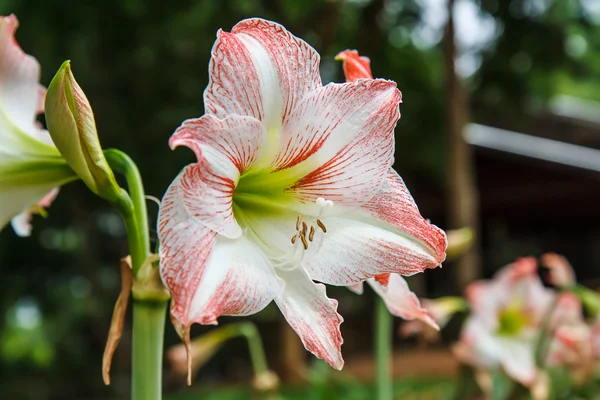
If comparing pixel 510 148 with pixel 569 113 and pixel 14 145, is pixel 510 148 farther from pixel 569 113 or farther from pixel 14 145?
pixel 14 145

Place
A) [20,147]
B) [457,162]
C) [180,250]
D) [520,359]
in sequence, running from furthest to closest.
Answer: [457,162], [520,359], [20,147], [180,250]

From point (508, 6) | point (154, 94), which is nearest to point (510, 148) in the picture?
point (508, 6)

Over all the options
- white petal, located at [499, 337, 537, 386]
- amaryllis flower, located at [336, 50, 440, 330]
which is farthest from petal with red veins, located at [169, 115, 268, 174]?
white petal, located at [499, 337, 537, 386]

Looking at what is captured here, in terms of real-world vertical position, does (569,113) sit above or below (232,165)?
below

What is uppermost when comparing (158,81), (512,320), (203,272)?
(203,272)

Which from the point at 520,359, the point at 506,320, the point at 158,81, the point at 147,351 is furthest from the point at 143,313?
the point at 158,81

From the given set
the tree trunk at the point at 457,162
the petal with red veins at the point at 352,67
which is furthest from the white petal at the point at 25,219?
the tree trunk at the point at 457,162

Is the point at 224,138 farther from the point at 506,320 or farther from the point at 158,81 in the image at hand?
the point at 158,81

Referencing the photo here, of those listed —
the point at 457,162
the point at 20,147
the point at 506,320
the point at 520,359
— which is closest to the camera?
the point at 20,147

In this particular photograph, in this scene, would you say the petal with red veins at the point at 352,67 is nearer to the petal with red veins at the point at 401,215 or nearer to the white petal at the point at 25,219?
the petal with red veins at the point at 401,215
